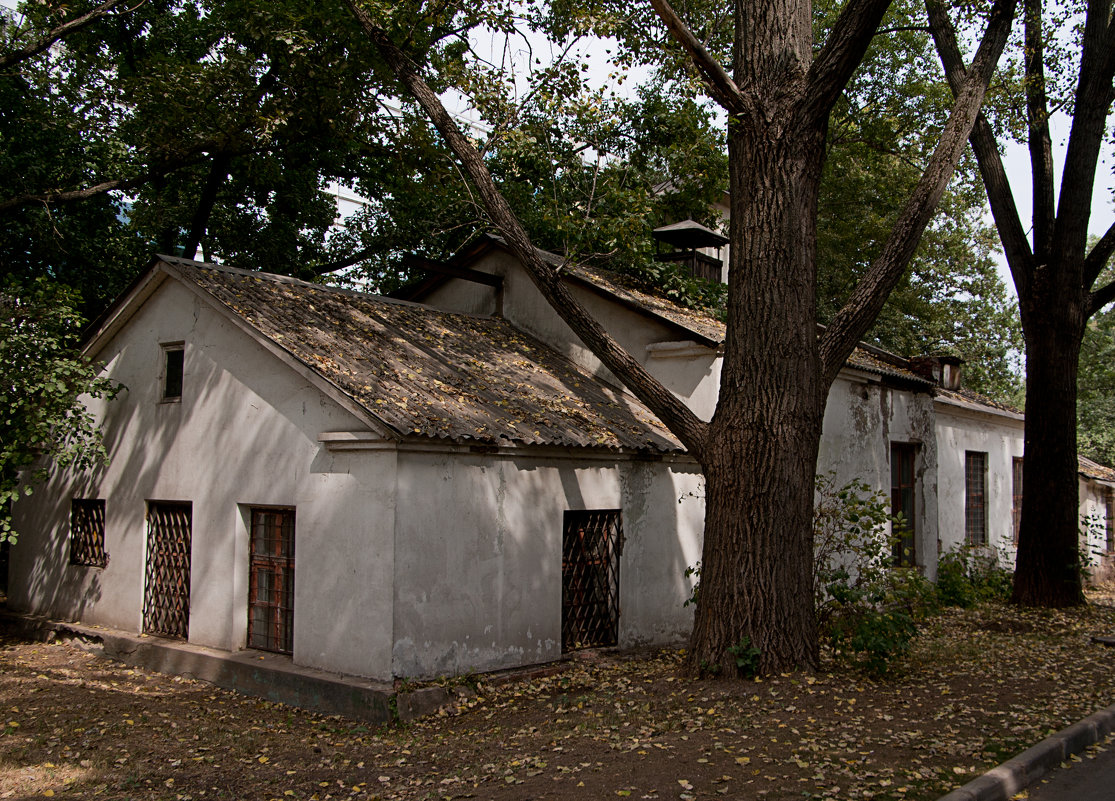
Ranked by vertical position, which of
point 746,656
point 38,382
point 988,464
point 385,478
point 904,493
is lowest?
point 746,656

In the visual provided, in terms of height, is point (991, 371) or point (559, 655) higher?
point (991, 371)

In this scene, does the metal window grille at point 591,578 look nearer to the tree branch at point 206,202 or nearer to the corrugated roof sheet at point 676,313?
the corrugated roof sheet at point 676,313

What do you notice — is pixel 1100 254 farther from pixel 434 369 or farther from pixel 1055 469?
pixel 434 369

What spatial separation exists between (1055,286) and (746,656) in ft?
31.3

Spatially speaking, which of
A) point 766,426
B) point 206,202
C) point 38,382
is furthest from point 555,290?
point 206,202

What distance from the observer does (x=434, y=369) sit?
11133 millimetres

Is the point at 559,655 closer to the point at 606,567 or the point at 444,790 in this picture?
the point at 606,567

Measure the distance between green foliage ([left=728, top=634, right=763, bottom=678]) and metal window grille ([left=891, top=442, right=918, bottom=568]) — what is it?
8883 millimetres

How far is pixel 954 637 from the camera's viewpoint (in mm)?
11844

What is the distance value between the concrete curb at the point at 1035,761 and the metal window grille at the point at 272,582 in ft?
23.2

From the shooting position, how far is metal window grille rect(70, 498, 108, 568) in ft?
41.5

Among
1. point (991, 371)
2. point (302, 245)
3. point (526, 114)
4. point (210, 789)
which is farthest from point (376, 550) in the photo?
point (991, 371)

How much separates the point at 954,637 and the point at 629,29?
9101mm

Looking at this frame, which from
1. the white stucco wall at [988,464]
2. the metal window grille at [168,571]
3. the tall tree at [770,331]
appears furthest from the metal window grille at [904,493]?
the metal window grille at [168,571]
